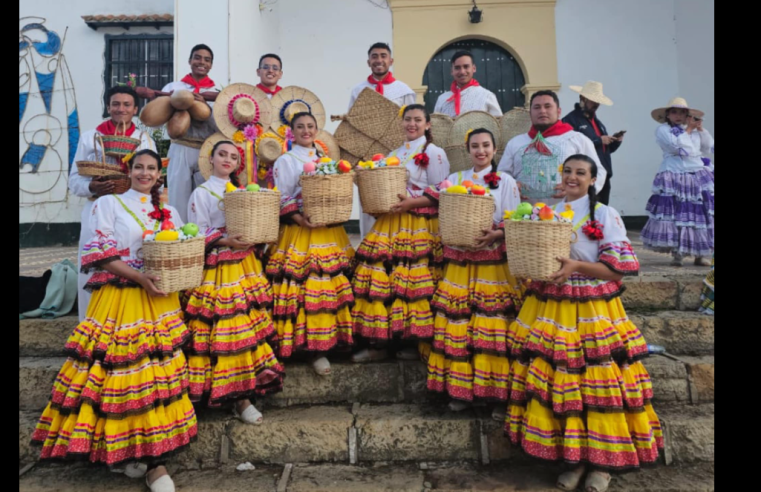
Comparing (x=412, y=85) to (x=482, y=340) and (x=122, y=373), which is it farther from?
(x=122, y=373)

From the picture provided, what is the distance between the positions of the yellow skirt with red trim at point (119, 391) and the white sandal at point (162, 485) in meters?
0.16

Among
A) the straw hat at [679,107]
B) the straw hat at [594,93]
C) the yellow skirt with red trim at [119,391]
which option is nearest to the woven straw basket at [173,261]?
the yellow skirt with red trim at [119,391]

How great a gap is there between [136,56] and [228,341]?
354 inches

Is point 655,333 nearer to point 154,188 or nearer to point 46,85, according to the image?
point 154,188

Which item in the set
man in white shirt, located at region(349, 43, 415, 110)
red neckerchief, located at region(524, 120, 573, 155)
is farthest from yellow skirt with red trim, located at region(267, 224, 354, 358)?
man in white shirt, located at region(349, 43, 415, 110)

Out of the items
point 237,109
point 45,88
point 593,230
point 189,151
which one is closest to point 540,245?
point 593,230

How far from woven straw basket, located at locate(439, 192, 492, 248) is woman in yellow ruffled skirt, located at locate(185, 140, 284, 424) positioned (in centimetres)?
133

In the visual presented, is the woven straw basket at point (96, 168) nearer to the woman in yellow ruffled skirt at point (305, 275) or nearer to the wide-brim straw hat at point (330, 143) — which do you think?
the woman in yellow ruffled skirt at point (305, 275)

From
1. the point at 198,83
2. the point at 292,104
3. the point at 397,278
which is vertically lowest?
the point at 397,278

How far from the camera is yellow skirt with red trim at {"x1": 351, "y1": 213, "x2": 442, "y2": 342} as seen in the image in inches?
137

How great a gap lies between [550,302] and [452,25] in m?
7.60

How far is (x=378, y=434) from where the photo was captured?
3.24m

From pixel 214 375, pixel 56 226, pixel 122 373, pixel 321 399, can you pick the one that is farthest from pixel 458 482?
pixel 56 226

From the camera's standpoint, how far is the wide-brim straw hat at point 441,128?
4.19 m
